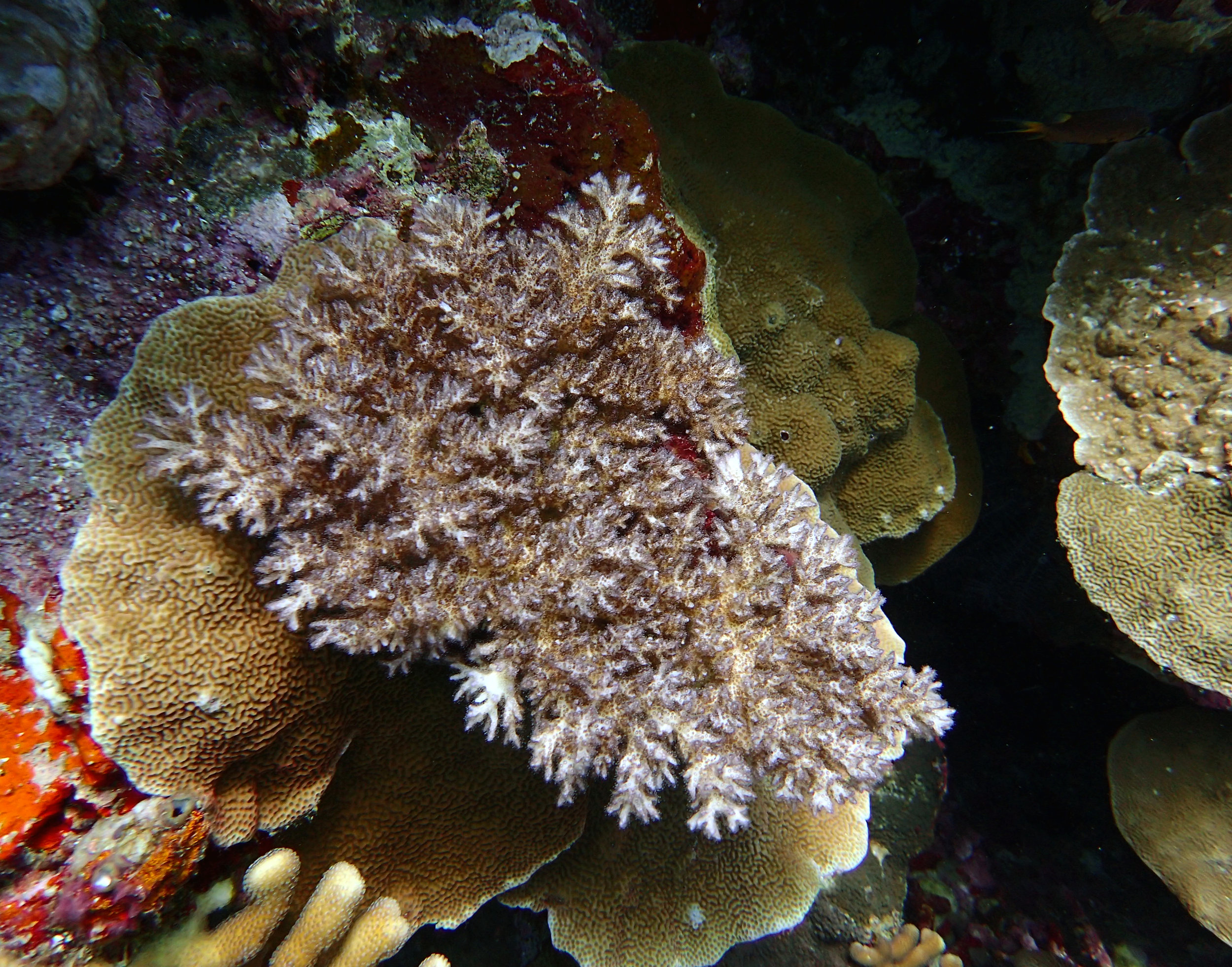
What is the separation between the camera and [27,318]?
163cm

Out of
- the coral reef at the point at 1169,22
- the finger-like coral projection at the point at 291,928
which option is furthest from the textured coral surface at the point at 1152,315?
the finger-like coral projection at the point at 291,928

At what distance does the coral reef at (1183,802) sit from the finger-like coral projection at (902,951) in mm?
1381

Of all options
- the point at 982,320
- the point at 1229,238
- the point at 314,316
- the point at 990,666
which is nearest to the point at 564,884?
the point at 314,316

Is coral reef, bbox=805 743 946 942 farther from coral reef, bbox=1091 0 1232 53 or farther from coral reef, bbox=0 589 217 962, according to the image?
coral reef, bbox=1091 0 1232 53

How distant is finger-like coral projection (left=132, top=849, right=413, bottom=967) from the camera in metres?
1.77

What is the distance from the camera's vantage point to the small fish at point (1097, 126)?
10.1 feet

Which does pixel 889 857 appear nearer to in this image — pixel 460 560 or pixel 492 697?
pixel 492 697

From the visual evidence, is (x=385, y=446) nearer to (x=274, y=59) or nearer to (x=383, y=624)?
(x=383, y=624)

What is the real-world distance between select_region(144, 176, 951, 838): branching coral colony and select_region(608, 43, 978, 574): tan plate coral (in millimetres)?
1092

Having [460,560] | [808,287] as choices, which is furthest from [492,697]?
[808,287]

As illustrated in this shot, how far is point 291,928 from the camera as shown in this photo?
2.02 meters

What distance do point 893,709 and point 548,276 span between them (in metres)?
1.84

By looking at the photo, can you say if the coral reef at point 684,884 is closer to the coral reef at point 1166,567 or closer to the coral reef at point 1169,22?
the coral reef at point 1166,567

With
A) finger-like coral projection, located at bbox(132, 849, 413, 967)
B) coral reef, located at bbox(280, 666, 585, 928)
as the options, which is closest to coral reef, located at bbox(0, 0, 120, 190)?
coral reef, located at bbox(280, 666, 585, 928)
